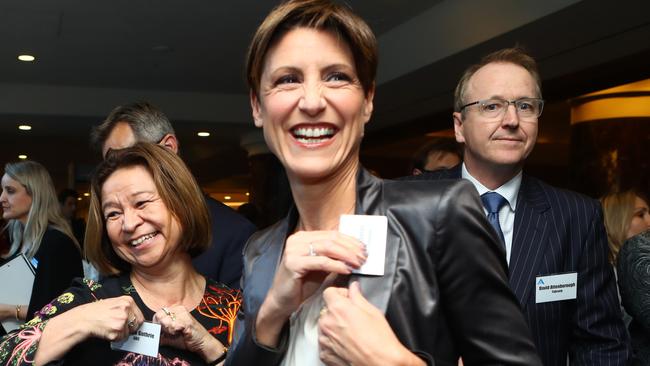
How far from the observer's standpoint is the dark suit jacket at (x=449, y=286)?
1144 mm

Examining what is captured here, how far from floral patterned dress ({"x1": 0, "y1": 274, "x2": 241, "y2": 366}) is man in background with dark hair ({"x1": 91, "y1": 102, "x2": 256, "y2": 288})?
0.54 meters

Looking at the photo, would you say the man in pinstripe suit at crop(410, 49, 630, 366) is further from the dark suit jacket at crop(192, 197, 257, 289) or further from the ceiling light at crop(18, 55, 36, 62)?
the ceiling light at crop(18, 55, 36, 62)

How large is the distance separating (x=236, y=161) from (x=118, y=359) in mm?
14643

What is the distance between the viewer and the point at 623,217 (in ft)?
13.0

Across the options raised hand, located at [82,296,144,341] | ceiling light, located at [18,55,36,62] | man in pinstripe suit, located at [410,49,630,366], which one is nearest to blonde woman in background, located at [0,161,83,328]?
raised hand, located at [82,296,144,341]

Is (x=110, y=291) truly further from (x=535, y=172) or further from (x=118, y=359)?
(x=535, y=172)

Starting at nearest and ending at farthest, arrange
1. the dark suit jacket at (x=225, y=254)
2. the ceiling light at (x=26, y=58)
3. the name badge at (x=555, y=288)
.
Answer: the name badge at (x=555, y=288)
the dark suit jacket at (x=225, y=254)
the ceiling light at (x=26, y=58)

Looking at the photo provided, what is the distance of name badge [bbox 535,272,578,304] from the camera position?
7.01 feet

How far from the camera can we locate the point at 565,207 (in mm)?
2289

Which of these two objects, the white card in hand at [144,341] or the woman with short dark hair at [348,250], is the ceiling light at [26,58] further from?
the woman with short dark hair at [348,250]

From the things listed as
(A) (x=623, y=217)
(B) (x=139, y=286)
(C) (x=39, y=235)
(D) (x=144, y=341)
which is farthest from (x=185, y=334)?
(A) (x=623, y=217)

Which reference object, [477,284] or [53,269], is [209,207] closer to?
[53,269]

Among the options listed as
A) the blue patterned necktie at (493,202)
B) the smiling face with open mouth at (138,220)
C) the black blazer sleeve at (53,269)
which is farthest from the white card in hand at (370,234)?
the black blazer sleeve at (53,269)

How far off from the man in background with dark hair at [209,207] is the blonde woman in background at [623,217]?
6.61 feet
